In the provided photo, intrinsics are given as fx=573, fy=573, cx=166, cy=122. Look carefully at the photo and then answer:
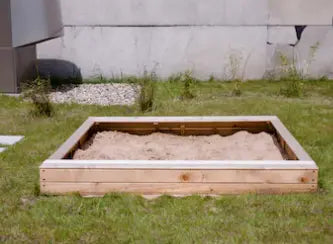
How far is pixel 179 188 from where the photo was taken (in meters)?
4.12

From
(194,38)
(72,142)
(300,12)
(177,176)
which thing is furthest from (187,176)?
(300,12)

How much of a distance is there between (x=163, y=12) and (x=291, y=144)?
5342 millimetres

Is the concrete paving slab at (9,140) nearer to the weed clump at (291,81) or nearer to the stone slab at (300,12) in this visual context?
the weed clump at (291,81)

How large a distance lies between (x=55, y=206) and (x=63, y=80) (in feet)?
19.7

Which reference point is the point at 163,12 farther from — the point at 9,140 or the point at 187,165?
the point at 187,165

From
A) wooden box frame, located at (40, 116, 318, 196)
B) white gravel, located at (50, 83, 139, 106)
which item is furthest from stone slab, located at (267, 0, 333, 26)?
wooden box frame, located at (40, 116, 318, 196)

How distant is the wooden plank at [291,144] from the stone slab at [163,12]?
14.0 feet

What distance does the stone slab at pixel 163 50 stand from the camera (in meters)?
9.59

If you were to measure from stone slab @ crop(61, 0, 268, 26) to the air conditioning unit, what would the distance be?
1126 mm

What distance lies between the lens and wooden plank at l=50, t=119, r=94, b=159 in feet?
14.6


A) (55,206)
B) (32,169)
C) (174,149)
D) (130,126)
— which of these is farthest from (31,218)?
(130,126)

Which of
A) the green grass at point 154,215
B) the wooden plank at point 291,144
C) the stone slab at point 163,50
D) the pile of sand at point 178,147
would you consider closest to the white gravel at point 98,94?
the stone slab at point 163,50

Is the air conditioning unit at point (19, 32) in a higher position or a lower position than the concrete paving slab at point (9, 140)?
higher

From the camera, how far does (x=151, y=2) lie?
31.2ft
